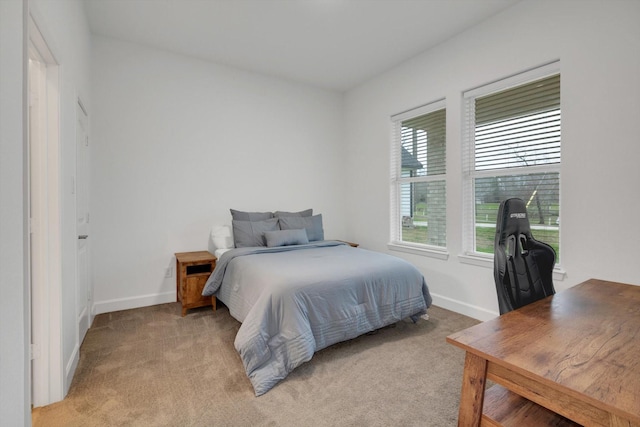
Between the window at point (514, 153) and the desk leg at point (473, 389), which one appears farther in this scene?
the window at point (514, 153)

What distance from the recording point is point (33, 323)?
5.64 feet

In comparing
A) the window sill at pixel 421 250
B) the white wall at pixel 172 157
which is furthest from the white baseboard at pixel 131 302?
the window sill at pixel 421 250

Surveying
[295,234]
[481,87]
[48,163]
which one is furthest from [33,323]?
[481,87]

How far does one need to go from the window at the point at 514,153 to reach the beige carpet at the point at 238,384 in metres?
1.16

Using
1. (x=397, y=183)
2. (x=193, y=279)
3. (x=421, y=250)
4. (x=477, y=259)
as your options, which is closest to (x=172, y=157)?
(x=193, y=279)

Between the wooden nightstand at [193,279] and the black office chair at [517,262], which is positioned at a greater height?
the black office chair at [517,262]

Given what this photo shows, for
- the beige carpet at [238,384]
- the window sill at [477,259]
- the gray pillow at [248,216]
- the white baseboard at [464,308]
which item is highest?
the gray pillow at [248,216]

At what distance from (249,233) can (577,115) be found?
319 cm

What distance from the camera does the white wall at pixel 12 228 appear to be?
1.07 meters

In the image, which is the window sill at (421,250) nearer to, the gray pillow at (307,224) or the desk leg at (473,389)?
the gray pillow at (307,224)

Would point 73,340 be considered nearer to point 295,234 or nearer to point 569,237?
point 295,234

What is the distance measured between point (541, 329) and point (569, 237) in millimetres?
1771

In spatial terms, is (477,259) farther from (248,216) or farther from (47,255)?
(47,255)

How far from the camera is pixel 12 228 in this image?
1127 millimetres
